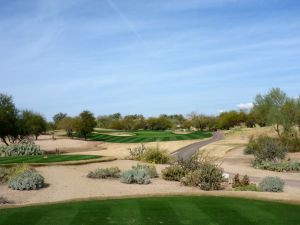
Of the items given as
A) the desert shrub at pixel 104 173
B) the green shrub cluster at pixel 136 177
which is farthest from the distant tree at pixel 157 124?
the green shrub cluster at pixel 136 177

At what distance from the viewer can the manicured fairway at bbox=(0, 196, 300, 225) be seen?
37.6 feet

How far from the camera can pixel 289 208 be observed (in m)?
13.3

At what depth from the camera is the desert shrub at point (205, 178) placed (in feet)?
61.1

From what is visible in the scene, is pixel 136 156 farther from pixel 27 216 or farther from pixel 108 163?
pixel 27 216

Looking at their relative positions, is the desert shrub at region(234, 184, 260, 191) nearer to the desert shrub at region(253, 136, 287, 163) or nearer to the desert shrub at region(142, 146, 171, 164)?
the desert shrub at region(142, 146, 171, 164)

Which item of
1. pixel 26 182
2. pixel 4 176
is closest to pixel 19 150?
pixel 4 176

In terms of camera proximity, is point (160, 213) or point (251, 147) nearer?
point (160, 213)

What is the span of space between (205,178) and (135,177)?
3.47 metres

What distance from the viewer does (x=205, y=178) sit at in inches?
754

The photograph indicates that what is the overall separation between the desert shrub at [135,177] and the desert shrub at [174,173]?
1.38m

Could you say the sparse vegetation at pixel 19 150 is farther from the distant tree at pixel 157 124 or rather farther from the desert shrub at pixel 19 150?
the distant tree at pixel 157 124

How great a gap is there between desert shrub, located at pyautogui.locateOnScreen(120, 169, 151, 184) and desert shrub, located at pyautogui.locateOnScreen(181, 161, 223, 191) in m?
1.80

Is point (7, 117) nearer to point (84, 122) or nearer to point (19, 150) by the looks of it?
point (19, 150)

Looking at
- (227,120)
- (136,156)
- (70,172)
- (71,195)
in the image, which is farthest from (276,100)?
(227,120)
